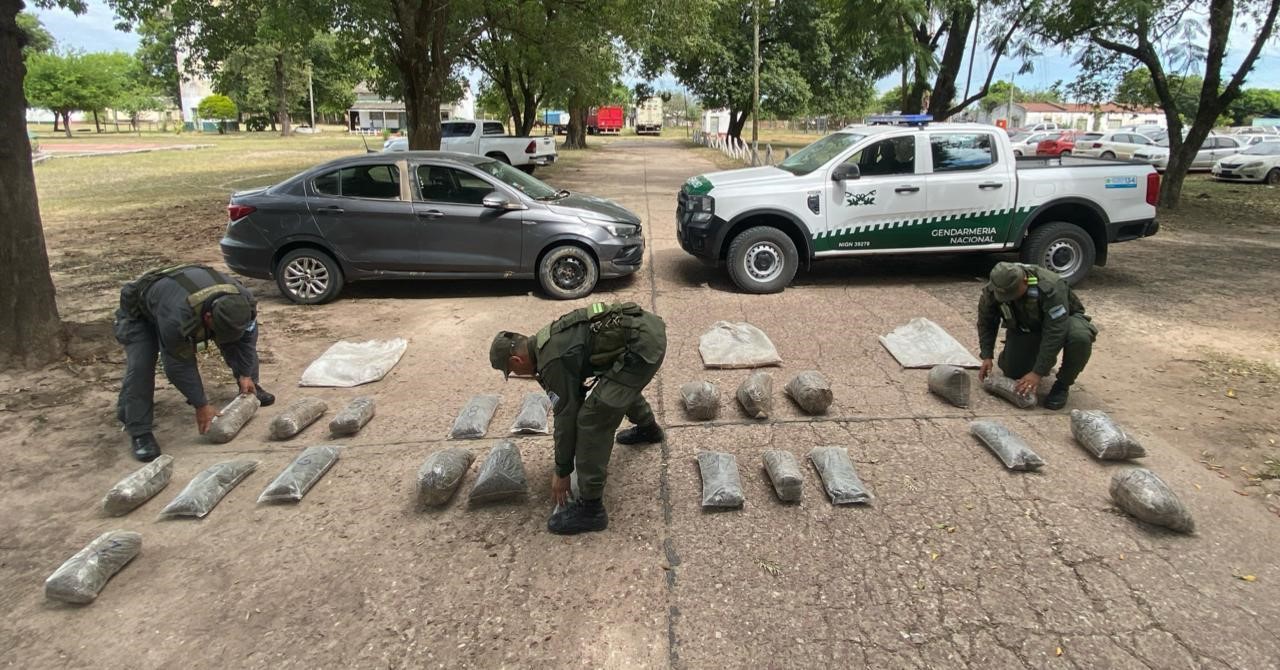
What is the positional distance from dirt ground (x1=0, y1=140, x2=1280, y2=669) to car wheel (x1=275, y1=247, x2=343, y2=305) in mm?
1624

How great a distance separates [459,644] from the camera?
2.82 metres

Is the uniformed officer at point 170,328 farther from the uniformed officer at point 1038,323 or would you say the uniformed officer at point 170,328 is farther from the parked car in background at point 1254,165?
the parked car in background at point 1254,165

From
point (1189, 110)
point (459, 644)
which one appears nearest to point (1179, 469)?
point (459, 644)

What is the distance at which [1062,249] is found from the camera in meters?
7.94

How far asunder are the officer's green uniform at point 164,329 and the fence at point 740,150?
30.1 ft

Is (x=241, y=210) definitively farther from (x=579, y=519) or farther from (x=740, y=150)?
(x=740, y=150)

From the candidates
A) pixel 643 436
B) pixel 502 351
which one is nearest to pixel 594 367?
pixel 502 351

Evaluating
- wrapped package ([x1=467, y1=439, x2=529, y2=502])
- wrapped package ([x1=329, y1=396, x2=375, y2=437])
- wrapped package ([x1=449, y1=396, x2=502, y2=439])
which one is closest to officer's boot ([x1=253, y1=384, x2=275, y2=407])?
wrapped package ([x1=329, y1=396, x2=375, y2=437])

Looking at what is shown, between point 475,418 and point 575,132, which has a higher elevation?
point 575,132

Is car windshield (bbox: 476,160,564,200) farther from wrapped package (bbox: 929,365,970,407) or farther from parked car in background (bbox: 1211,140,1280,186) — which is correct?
parked car in background (bbox: 1211,140,1280,186)

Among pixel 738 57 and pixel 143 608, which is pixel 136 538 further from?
pixel 738 57

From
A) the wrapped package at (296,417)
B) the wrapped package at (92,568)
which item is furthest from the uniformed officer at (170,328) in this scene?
the wrapped package at (92,568)

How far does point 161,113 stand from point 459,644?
116868mm

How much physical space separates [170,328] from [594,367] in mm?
2627
